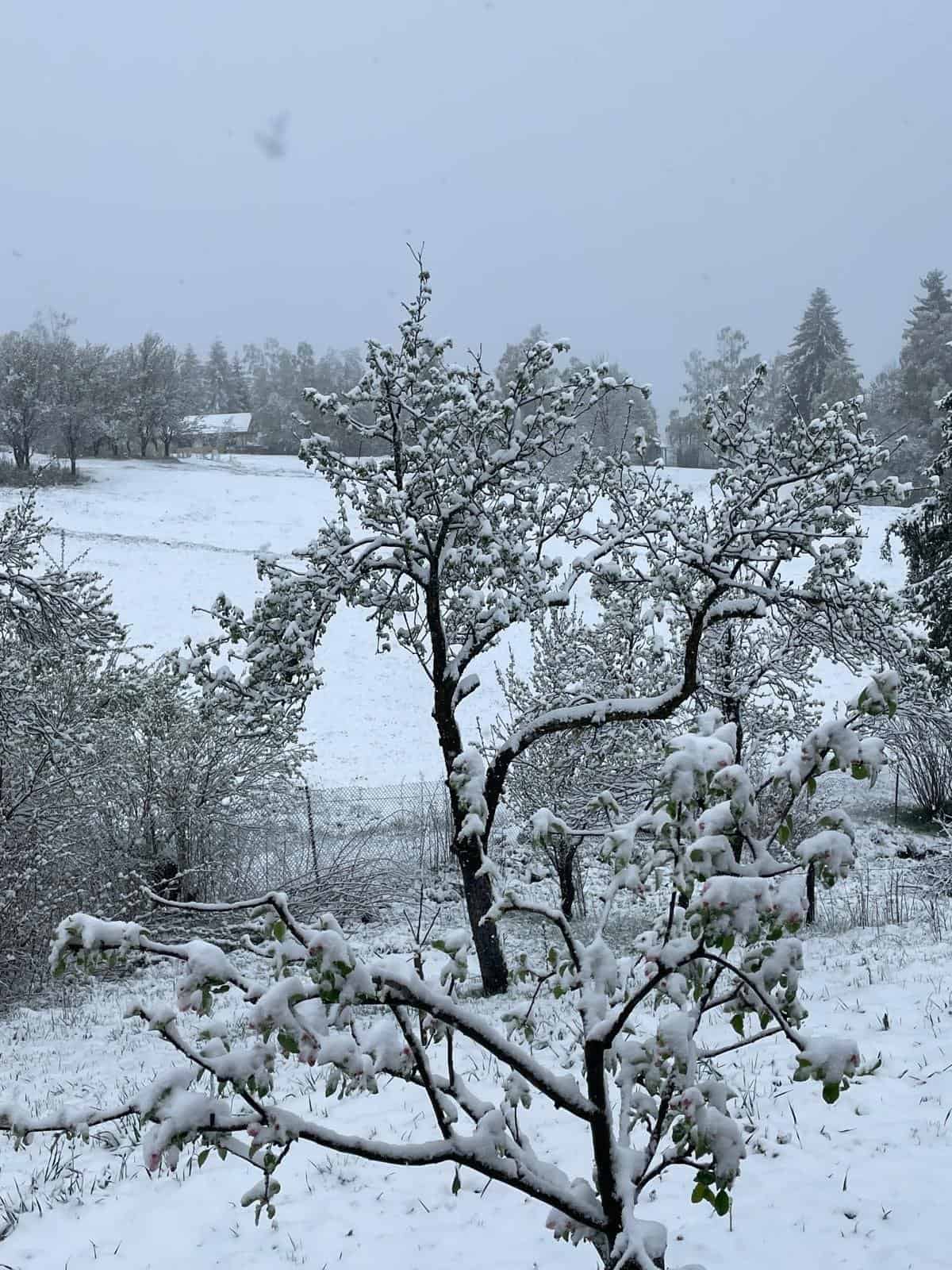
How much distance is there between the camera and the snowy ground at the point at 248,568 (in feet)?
79.7

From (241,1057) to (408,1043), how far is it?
50 centimetres

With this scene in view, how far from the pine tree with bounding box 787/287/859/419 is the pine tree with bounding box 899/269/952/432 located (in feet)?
11.8

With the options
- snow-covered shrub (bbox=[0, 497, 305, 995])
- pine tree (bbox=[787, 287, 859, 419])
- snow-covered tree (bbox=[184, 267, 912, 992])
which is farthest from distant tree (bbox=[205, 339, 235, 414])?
snow-covered tree (bbox=[184, 267, 912, 992])

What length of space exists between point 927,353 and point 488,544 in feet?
139

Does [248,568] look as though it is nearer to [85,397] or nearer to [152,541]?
[152,541]

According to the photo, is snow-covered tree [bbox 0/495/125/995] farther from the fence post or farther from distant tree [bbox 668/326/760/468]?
distant tree [bbox 668/326/760/468]

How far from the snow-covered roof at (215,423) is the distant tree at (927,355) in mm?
42873

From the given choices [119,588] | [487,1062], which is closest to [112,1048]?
[487,1062]

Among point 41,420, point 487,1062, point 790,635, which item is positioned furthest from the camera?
point 41,420

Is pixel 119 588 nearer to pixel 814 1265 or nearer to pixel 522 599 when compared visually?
pixel 522 599

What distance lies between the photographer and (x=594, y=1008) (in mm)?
2406

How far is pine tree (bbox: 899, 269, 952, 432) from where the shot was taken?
4147 cm

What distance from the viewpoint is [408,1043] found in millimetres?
2340

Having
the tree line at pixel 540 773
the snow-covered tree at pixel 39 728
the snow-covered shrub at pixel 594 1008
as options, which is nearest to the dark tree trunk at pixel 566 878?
the tree line at pixel 540 773
